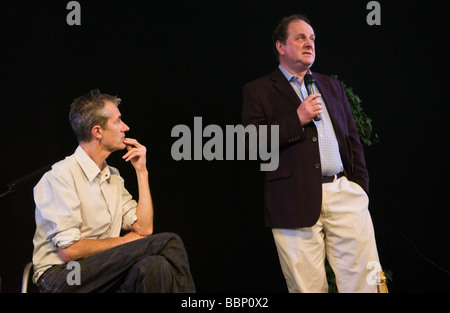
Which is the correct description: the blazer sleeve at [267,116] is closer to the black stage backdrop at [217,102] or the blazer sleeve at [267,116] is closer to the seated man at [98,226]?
the seated man at [98,226]

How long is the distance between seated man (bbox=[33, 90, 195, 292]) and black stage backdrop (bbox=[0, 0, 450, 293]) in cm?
75

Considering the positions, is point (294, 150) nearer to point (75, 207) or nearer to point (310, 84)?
point (310, 84)

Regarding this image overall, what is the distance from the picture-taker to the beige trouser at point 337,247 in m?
2.50

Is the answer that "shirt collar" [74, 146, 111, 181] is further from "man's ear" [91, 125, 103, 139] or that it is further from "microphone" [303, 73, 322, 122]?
"microphone" [303, 73, 322, 122]

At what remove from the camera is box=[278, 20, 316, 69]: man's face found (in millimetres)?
2703

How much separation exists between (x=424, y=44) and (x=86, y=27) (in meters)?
2.44

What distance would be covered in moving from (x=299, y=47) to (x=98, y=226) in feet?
4.81

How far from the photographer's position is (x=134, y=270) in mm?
2111

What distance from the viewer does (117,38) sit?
10.9 feet

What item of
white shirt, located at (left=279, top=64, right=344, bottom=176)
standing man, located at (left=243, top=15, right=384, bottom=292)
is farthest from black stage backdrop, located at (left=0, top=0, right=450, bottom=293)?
white shirt, located at (left=279, top=64, right=344, bottom=176)

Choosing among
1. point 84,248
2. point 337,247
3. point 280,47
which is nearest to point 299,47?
point 280,47

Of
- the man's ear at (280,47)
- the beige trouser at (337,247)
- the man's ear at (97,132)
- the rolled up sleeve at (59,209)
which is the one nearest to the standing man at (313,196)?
the beige trouser at (337,247)

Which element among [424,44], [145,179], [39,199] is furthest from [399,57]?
[39,199]
